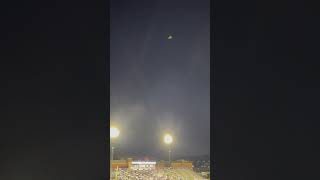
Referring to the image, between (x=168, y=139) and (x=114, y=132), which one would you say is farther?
(x=168, y=139)

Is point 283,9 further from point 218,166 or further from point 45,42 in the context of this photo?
point 45,42

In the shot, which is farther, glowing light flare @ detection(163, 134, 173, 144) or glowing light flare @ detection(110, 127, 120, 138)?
glowing light flare @ detection(163, 134, 173, 144)

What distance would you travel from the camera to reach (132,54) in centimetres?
190

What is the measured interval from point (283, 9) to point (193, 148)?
1.06 meters

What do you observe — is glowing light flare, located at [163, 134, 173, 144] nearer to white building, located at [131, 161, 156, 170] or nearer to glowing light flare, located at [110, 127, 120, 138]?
white building, located at [131, 161, 156, 170]

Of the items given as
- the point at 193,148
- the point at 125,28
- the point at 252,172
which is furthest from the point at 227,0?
the point at 252,172

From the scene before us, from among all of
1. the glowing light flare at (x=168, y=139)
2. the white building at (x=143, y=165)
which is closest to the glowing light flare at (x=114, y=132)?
the white building at (x=143, y=165)

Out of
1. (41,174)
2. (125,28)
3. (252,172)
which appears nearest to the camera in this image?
(41,174)

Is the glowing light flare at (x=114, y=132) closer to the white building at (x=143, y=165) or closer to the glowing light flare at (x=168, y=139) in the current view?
the white building at (x=143, y=165)

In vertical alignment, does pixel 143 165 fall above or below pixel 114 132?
below

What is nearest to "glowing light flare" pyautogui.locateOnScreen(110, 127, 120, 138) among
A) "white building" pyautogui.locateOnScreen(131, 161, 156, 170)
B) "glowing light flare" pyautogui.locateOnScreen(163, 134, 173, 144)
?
"white building" pyautogui.locateOnScreen(131, 161, 156, 170)

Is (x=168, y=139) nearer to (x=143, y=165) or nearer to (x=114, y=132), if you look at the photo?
(x=143, y=165)

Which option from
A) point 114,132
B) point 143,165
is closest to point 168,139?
point 143,165

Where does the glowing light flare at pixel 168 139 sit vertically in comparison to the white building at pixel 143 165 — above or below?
above
